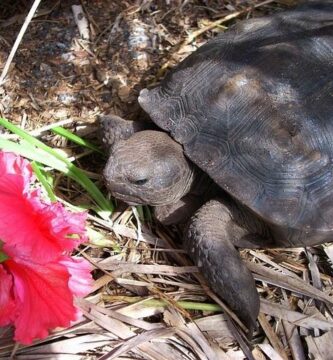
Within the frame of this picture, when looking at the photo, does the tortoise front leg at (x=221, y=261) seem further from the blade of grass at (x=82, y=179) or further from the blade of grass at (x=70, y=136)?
the blade of grass at (x=70, y=136)

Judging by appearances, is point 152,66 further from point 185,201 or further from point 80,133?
point 185,201

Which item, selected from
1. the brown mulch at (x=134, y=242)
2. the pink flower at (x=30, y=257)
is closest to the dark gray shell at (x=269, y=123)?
the brown mulch at (x=134, y=242)

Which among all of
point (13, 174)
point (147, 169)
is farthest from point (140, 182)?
point (13, 174)

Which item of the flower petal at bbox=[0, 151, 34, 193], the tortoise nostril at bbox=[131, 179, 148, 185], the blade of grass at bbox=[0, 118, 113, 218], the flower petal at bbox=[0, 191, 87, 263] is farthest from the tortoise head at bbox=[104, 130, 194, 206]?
the flower petal at bbox=[0, 191, 87, 263]

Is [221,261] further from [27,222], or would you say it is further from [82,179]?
[27,222]

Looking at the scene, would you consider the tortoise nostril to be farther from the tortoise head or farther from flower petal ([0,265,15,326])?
flower petal ([0,265,15,326])
